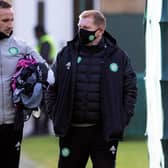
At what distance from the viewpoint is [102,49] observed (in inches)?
268

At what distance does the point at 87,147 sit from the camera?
22.3ft

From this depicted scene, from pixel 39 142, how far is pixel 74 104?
7.85 m

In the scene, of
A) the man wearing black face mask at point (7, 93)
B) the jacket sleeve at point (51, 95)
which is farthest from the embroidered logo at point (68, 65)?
the man wearing black face mask at point (7, 93)

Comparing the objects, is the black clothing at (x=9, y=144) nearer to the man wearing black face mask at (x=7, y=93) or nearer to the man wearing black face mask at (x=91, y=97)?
the man wearing black face mask at (x=7, y=93)

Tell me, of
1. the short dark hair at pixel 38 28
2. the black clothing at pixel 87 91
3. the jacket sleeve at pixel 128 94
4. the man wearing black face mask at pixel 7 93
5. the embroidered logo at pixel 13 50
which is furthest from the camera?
the short dark hair at pixel 38 28

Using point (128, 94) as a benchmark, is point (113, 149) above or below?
below

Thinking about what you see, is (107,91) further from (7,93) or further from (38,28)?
(38,28)

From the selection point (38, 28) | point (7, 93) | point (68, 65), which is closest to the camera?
point (7, 93)

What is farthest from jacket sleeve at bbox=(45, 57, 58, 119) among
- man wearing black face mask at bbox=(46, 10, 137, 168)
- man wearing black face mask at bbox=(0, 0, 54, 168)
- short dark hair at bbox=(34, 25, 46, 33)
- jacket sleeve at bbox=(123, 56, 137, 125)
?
short dark hair at bbox=(34, 25, 46, 33)

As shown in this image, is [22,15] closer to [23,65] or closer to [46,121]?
[46,121]

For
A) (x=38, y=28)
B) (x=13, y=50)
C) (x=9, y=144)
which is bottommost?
(x=38, y=28)

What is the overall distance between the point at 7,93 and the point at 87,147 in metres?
0.89

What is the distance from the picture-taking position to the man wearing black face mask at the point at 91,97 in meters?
6.68

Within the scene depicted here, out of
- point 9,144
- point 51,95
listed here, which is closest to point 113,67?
point 51,95
